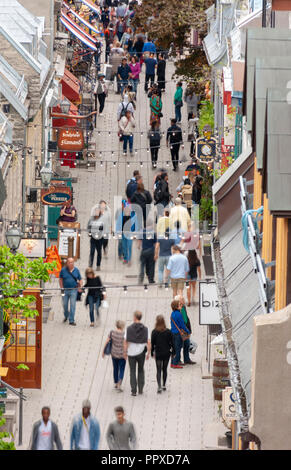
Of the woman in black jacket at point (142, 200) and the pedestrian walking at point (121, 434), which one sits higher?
the woman in black jacket at point (142, 200)

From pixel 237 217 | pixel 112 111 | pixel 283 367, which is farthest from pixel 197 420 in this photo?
pixel 112 111

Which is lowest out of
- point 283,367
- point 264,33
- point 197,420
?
point 197,420

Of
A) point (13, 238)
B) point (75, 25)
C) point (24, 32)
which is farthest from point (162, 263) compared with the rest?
point (75, 25)

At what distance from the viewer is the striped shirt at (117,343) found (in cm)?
2588

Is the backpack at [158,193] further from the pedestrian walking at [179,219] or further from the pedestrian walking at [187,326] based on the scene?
the pedestrian walking at [187,326]

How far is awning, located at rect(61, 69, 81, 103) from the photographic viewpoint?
46.8 m

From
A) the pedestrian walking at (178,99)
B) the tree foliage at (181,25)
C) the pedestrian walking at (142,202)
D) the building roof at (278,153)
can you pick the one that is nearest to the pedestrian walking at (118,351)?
the pedestrian walking at (142,202)

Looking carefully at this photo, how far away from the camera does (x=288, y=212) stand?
14258mm

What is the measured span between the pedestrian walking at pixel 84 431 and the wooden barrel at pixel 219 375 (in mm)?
4595

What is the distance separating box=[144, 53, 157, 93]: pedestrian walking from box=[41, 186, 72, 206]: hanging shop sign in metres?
17.9

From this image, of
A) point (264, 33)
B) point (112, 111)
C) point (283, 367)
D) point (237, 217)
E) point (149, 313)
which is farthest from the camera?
point (112, 111)

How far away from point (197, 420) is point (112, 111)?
2728 cm

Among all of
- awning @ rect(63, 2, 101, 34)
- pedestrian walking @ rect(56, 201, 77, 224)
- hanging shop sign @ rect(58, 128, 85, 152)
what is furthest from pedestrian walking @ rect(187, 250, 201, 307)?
awning @ rect(63, 2, 101, 34)

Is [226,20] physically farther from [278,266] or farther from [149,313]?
[278,266]
